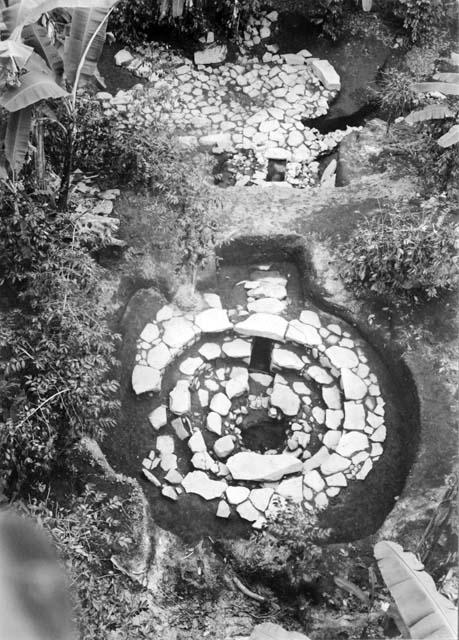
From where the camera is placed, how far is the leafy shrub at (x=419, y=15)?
406 inches

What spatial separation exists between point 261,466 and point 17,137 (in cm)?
389

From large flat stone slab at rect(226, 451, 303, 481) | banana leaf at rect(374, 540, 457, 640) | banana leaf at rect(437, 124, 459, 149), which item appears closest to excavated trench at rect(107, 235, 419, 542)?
large flat stone slab at rect(226, 451, 303, 481)

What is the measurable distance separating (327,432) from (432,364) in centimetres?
130

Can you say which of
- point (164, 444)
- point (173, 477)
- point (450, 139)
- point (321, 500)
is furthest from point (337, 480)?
point (450, 139)

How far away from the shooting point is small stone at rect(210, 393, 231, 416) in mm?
7121

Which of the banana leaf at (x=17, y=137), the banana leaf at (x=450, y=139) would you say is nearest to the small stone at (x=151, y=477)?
the banana leaf at (x=17, y=137)

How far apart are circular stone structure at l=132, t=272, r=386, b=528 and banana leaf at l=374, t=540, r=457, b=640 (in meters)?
1.95

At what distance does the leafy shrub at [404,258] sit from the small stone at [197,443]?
244 cm

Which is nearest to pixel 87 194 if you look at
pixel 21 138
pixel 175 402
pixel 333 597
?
pixel 21 138

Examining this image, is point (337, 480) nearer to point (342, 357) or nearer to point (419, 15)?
point (342, 357)

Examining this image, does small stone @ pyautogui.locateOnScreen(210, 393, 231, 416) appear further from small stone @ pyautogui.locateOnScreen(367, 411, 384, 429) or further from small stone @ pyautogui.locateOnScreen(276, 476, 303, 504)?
small stone @ pyautogui.locateOnScreen(367, 411, 384, 429)

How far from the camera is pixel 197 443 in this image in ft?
22.4

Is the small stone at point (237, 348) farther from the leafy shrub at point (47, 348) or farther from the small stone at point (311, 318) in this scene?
the leafy shrub at point (47, 348)

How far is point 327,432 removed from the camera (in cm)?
703
